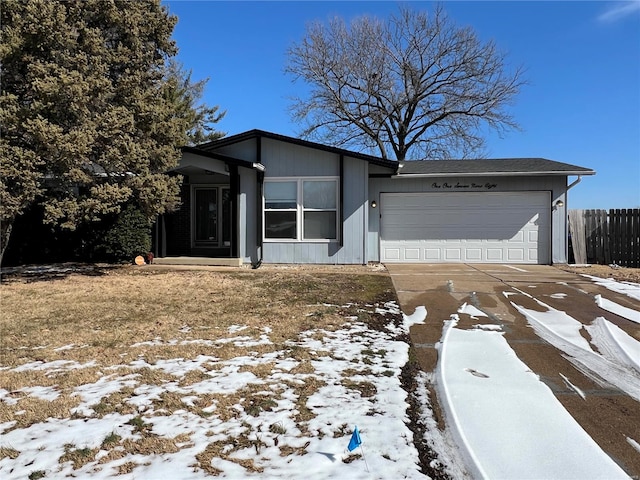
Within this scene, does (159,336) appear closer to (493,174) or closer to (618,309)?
(618,309)

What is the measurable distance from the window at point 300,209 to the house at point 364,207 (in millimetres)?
28

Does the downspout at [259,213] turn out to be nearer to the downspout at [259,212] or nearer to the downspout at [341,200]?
the downspout at [259,212]

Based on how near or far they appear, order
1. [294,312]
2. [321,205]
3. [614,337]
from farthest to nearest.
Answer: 1. [321,205]
2. [294,312]
3. [614,337]

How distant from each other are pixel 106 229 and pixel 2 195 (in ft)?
15.7

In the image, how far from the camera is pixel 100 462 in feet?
8.49

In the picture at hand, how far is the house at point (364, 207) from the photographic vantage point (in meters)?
12.0

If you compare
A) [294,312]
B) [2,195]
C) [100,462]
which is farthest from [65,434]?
[2,195]

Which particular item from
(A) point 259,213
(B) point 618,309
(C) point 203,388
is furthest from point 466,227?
(C) point 203,388

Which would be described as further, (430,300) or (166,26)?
(166,26)

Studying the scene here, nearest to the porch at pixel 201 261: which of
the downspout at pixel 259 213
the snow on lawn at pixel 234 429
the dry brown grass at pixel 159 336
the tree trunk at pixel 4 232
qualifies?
the downspout at pixel 259 213

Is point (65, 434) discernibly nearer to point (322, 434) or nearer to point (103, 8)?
point (322, 434)

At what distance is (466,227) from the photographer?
13.2 m

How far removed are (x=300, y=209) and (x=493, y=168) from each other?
6.08 m

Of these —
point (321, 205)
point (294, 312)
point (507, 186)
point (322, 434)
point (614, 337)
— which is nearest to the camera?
point (322, 434)
